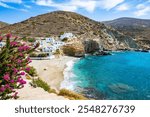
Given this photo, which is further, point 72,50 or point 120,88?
point 72,50

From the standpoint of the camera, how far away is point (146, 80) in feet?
144

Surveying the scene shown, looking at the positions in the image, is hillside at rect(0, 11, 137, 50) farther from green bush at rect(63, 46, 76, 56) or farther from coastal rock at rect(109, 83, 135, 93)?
coastal rock at rect(109, 83, 135, 93)

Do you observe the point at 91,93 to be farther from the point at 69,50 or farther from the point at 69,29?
the point at 69,29

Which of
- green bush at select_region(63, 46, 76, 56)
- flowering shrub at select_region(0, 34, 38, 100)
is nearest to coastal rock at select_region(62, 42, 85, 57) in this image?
green bush at select_region(63, 46, 76, 56)

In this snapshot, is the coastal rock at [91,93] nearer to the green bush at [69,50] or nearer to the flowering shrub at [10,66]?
the flowering shrub at [10,66]

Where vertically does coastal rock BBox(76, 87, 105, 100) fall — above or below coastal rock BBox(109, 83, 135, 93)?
above

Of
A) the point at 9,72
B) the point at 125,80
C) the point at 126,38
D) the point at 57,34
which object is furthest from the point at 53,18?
the point at 9,72

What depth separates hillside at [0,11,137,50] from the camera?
115 m

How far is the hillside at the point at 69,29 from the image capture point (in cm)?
11489

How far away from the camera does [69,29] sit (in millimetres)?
120750

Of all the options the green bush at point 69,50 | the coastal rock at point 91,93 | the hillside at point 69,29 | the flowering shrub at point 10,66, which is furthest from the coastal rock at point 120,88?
the hillside at point 69,29

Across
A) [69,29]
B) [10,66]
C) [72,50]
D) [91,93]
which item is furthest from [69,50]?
[10,66]

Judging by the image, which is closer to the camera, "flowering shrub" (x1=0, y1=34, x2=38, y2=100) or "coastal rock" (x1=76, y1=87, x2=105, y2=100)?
"flowering shrub" (x1=0, y1=34, x2=38, y2=100)

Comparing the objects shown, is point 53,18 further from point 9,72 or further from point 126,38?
point 9,72
